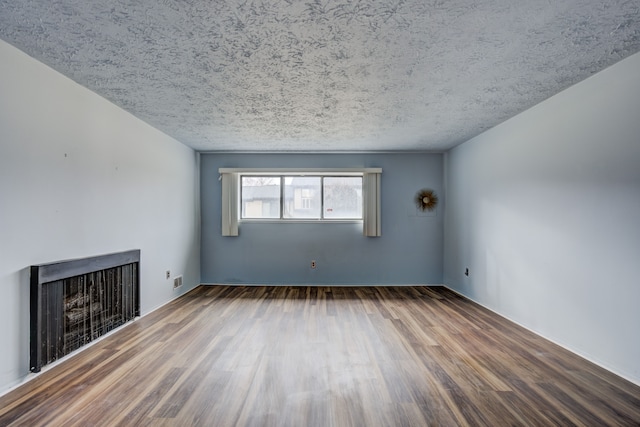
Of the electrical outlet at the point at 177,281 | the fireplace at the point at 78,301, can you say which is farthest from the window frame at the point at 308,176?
Answer: the fireplace at the point at 78,301

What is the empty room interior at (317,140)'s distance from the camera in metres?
1.74

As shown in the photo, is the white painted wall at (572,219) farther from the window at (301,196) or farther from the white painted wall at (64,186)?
the white painted wall at (64,186)

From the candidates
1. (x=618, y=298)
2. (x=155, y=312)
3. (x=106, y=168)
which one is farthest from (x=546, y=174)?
(x=155, y=312)

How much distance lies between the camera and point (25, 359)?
2078 millimetres

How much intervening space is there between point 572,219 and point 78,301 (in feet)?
14.0

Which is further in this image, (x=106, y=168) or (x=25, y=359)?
(x=106, y=168)

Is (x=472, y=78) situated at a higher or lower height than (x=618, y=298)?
higher

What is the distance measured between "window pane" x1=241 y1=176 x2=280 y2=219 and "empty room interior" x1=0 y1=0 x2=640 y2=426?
3.67ft

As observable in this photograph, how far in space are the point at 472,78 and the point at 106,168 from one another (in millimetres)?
3349

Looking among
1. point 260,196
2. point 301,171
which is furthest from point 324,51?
point 260,196

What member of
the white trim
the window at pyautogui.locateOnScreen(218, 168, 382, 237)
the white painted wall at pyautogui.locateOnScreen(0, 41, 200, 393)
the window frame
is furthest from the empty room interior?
the window at pyautogui.locateOnScreen(218, 168, 382, 237)

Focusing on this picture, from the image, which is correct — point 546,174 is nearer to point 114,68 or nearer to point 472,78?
point 472,78

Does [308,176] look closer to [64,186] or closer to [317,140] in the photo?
[317,140]

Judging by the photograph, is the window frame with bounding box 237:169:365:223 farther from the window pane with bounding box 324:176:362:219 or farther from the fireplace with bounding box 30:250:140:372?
the fireplace with bounding box 30:250:140:372
